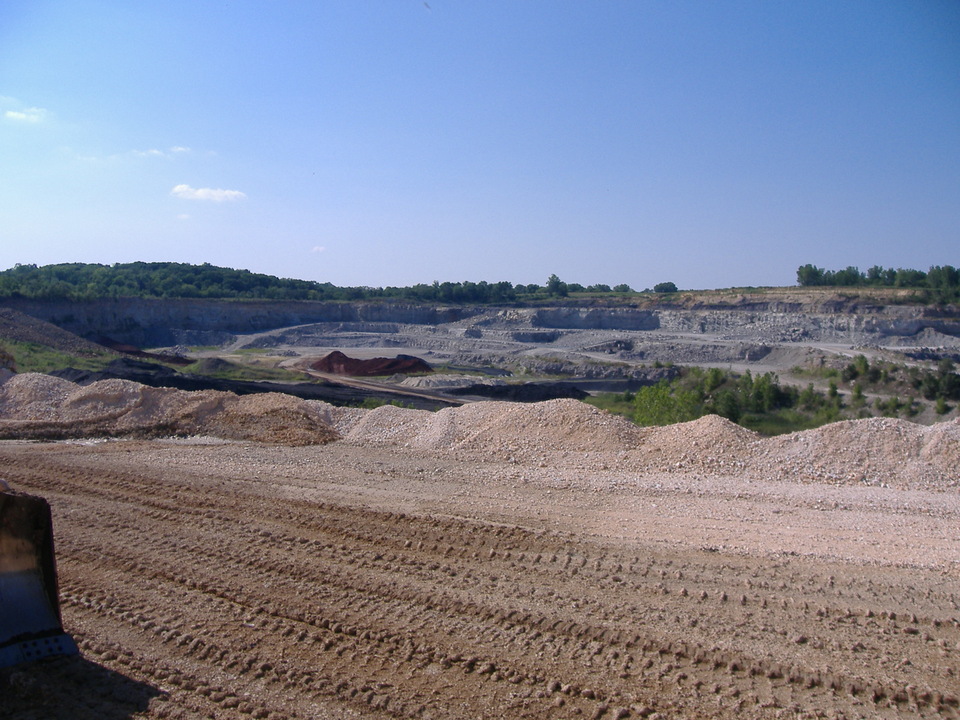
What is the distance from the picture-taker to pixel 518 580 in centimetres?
681

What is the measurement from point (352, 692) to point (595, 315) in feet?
215

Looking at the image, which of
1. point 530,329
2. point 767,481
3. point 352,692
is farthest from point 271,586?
point 530,329

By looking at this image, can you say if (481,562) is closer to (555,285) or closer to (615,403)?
(615,403)

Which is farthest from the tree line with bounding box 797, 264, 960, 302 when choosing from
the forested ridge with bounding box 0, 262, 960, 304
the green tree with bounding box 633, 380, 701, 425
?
the green tree with bounding box 633, 380, 701, 425

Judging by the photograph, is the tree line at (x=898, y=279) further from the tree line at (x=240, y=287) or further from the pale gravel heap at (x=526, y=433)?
the pale gravel heap at (x=526, y=433)

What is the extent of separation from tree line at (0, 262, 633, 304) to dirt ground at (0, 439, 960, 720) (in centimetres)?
6638

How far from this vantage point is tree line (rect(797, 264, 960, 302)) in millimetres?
57094

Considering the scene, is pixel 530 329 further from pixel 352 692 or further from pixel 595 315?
pixel 352 692

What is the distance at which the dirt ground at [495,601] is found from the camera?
15.9ft

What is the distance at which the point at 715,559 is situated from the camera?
7.48 metres

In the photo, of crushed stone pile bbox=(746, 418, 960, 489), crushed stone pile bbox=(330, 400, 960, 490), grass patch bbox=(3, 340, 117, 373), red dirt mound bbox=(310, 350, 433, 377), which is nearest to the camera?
crushed stone pile bbox=(746, 418, 960, 489)

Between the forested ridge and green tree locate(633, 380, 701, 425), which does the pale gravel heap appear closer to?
green tree locate(633, 380, 701, 425)

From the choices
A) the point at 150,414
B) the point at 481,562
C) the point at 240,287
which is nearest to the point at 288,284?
the point at 240,287

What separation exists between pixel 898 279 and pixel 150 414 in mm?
71279
